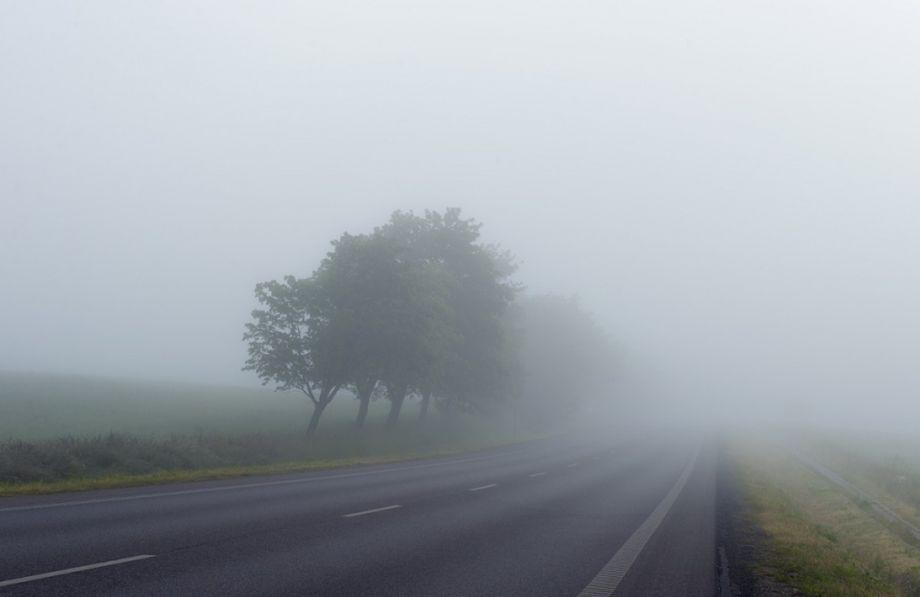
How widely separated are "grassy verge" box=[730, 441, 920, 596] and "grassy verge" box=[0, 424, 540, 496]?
14.7m

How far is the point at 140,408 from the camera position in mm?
54375

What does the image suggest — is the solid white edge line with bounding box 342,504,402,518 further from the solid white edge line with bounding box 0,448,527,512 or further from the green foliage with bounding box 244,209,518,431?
the green foliage with bounding box 244,209,518,431

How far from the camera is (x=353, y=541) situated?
12469 mm

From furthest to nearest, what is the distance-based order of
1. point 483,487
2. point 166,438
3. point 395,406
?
point 395,406
point 166,438
point 483,487

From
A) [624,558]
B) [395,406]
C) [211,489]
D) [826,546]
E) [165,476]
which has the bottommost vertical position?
[826,546]

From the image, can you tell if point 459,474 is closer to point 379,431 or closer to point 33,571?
point 379,431

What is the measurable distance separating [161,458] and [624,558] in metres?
16.3

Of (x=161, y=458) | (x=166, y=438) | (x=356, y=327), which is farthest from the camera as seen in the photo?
(x=356, y=327)

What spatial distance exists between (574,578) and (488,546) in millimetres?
2491

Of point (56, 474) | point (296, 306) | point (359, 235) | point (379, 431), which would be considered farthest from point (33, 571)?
point (379, 431)

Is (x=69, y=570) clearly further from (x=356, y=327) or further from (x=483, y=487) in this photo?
(x=356, y=327)

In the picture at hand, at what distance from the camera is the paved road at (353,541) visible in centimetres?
931

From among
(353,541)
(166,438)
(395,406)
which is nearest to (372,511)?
(353,541)

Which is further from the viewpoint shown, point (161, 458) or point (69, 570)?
point (161, 458)
